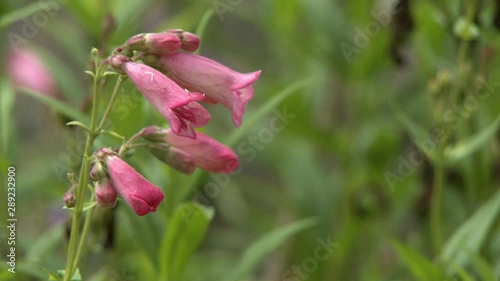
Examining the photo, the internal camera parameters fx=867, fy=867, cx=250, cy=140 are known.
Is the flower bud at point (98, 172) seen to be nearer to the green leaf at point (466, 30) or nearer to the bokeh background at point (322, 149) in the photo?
the bokeh background at point (322, 149)

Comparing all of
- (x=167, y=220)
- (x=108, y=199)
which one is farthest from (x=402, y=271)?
(x=108, y=199)

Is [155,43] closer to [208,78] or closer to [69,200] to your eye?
[208,78]

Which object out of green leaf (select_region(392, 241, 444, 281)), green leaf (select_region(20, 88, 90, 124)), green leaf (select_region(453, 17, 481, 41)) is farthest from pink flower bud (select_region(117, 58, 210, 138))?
green leaf (select_region(453, 17, 481, 41))

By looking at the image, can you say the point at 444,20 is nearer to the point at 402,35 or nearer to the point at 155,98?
the point at 402,35

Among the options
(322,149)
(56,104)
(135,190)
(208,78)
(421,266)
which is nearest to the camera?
(135,190)

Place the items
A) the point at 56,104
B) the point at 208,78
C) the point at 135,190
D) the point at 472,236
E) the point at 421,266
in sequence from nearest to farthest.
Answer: the point at 135,190 < the point at 208,78 < the point at 56,104 < the point at 421,266 < the point at 472,236

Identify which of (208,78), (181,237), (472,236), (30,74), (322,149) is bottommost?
(30,74)

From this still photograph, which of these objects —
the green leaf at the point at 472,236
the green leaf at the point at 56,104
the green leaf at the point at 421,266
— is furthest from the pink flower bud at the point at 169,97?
the green leaf at the point at 472,236

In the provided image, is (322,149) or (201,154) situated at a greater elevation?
(201,154)

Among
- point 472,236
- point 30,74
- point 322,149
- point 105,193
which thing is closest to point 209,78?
point 105,193
